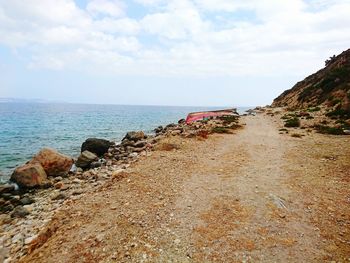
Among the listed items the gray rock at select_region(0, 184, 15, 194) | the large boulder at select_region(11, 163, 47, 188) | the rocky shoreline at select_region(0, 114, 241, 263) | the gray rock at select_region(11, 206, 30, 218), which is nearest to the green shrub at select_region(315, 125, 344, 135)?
the rocky shoreline at select_region(0, 114, 241, 263)

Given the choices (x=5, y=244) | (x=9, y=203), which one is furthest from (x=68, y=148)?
(x=5, y=244)

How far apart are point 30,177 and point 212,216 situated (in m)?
10.8

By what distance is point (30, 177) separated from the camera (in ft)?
46.8

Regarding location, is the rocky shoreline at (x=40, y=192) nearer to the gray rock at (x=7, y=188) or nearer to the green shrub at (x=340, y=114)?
the gray rock at (x=7, y=188)

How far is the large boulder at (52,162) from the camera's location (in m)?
16.3

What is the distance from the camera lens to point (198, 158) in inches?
548

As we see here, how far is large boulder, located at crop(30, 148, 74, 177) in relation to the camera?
53.5 feet

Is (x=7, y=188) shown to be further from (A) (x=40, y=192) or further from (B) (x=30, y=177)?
(A) (x=40, y=192)

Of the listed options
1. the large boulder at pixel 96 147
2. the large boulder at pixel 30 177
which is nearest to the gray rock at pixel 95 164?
the large boulder at pixel 30 177

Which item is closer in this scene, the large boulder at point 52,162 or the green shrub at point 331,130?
the large boulder at point 52,162

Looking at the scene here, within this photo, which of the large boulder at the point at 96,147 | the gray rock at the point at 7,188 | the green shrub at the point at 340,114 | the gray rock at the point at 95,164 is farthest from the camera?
the green shrub at the point at 340,114

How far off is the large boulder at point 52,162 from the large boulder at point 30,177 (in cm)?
133

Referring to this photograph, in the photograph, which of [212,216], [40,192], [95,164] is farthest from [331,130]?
[40,192]

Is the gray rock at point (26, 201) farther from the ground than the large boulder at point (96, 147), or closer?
closer
